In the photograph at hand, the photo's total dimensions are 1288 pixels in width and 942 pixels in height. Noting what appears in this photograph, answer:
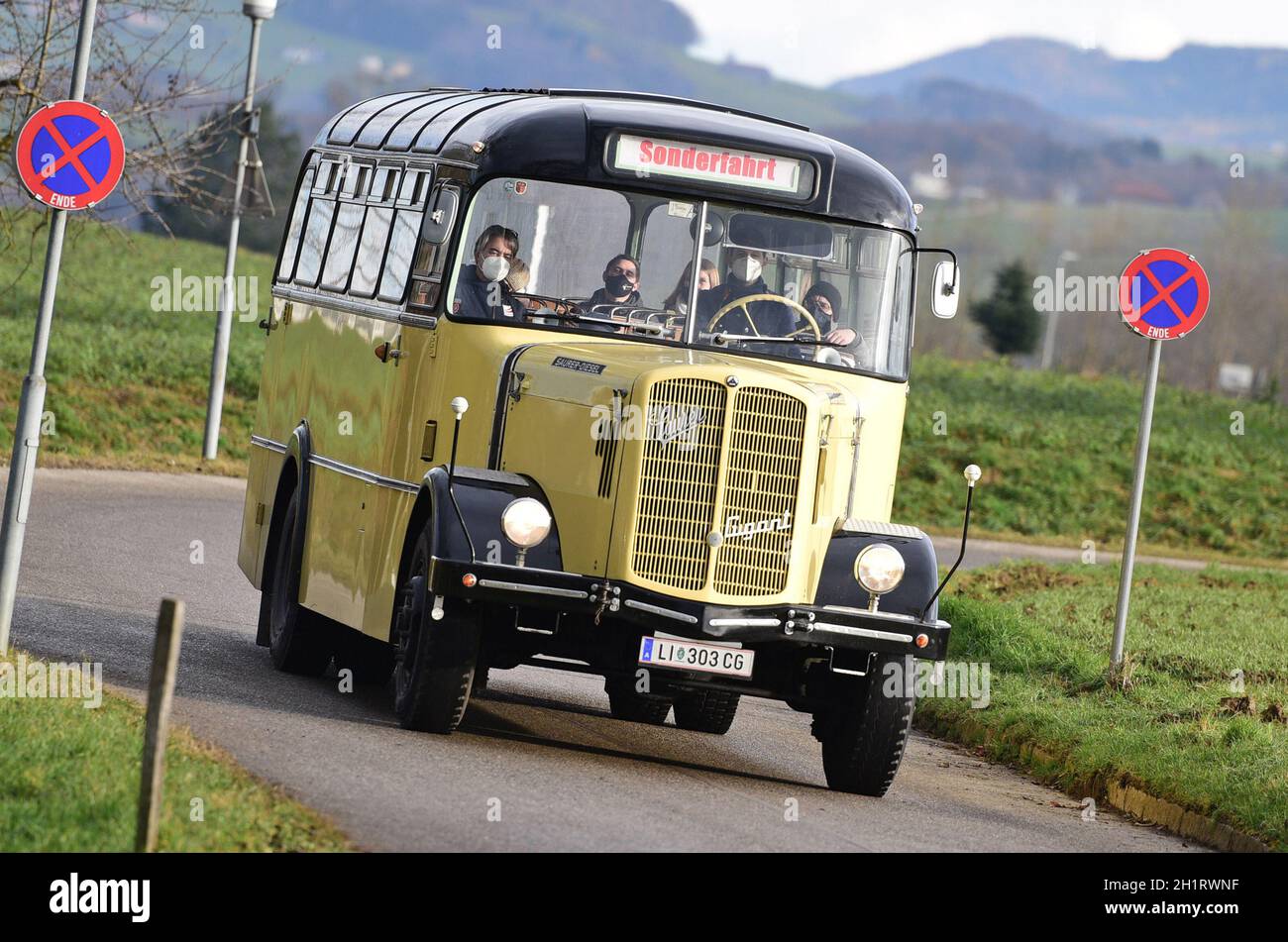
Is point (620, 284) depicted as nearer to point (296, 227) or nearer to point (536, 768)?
point (536, 768)

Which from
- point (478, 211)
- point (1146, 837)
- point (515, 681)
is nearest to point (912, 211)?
point (478, 211)

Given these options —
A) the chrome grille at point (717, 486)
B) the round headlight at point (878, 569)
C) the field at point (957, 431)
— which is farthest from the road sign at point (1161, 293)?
the field at point (957, 431)

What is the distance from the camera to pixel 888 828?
34.9 ft

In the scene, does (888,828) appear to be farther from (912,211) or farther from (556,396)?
(912,211)

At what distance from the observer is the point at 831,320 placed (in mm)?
12242

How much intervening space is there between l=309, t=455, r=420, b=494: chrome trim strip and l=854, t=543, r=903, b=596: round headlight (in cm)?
238

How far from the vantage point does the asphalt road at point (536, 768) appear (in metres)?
9.55

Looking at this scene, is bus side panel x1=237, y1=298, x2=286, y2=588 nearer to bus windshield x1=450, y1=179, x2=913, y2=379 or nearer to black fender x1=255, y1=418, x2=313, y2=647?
black fender x1=255, y1=418, x2=313, y2=647

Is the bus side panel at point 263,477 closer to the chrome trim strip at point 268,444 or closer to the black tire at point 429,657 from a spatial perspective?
the chrome trim strip at point 268,444

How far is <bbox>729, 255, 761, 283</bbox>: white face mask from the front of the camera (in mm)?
12070

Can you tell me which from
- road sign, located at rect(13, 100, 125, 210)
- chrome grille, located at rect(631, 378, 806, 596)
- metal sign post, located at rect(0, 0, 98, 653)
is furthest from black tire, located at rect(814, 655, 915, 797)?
road sign, located at rect(13, 100, 125, 210)

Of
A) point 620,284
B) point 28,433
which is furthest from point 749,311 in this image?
point 28,433

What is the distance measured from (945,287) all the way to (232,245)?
1772 cm

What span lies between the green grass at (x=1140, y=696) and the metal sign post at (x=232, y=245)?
1078 centimetres
